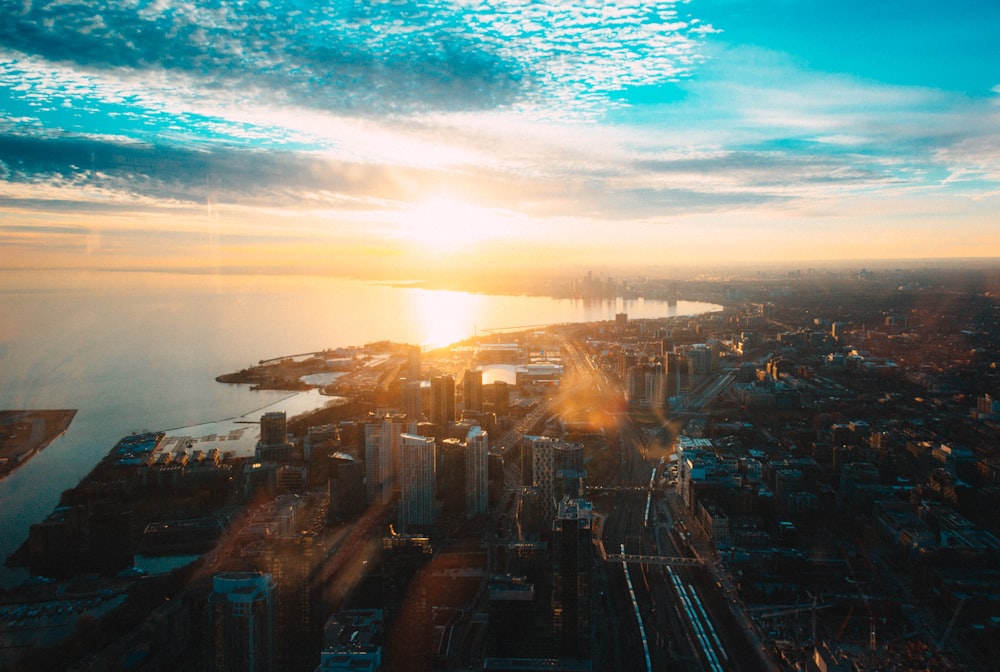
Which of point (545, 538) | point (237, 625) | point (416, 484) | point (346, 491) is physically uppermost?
point (237, 625)

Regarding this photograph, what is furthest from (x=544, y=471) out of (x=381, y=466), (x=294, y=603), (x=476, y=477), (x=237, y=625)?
(x=237, y=625)

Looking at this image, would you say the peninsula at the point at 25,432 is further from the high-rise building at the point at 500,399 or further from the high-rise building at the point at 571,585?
the high-rise building at the point at 500,399

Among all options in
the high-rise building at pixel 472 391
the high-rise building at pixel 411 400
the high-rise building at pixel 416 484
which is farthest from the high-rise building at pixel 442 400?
the high-rise building at pixel 416 484

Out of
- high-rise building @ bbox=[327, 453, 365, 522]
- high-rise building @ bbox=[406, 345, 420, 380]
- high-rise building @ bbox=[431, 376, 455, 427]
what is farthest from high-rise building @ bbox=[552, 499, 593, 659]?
high-rise building @ bbox=[406, 345, 420, 380]

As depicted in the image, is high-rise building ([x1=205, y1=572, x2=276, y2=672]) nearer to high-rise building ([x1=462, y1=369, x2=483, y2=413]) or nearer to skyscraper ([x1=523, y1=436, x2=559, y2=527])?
skyscraper ([x1=523, y1=436, x2=559, y2=527])

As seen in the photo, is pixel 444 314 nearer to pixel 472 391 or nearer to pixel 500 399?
pixel 500 399
